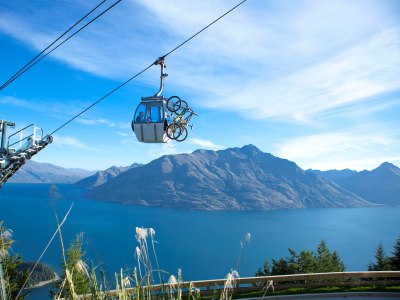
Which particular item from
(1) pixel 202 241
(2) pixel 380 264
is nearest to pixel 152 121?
(2) pixel 380 264

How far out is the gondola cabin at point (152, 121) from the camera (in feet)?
38.9

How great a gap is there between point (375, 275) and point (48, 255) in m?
108

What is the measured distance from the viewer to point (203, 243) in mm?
126625

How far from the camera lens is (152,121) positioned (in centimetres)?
1191

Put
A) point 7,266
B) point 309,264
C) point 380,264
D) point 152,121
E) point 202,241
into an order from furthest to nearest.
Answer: point 202,241, point 380,264, point 309,264, point 152,121, point 7,266

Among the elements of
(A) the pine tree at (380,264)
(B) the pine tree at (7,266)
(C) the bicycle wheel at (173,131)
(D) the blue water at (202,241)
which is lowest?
(D) the blue water at (202,241)

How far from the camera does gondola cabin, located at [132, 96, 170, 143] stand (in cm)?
1184

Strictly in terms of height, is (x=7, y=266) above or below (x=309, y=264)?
above

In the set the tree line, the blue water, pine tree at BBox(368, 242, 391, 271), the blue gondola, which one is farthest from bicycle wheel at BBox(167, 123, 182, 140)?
the blue water

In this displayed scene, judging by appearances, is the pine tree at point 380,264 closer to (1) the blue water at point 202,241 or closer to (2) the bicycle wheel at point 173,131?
(2) the bicycle wheel at point 173,131

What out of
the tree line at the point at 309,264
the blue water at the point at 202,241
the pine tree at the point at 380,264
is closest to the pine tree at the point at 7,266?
the tree line at the point at 309,264

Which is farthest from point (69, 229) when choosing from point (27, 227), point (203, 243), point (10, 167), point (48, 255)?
point (10, 167)

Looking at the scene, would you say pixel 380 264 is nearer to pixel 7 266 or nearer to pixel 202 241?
pixel 7 266

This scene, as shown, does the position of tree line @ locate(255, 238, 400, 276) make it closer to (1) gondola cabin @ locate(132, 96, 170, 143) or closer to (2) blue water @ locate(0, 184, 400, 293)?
(1) gondola cabin @ locate(132, 96, 170, 143)
